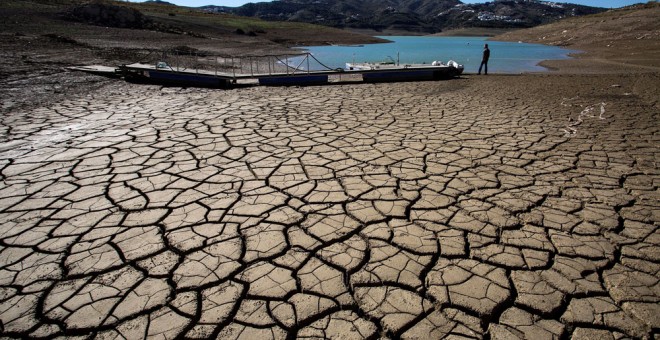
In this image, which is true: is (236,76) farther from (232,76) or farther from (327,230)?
(327,230)

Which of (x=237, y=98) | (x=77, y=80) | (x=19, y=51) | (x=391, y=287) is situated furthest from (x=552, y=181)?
(x=19, y=51)

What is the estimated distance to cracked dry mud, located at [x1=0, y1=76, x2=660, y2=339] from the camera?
6.15 feet

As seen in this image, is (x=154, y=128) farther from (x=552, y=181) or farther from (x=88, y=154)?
(x=552, y=181)

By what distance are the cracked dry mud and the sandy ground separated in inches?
0.6

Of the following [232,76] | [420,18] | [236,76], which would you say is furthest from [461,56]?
[420,18]

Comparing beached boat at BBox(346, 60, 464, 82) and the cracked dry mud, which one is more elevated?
beached boat at BBox(346, 60, 464, 82)

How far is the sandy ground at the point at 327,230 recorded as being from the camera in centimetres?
188

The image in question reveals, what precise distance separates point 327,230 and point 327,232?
0.03 m

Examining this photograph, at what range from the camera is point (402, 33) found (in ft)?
342

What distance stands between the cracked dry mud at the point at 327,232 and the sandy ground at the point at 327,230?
1 cm

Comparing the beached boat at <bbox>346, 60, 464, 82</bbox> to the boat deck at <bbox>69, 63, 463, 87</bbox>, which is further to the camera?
the beached boat at <bbox>346, 60, 464, 82</bbox>

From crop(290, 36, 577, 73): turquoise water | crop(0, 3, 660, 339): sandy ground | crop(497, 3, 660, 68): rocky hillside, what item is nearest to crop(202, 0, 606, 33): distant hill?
crop(290, 36, 577, 73): turquoise water

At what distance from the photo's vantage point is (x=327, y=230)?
2.67m

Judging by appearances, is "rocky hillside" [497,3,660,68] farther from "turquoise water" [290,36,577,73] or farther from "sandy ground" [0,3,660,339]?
"sandy ground" [0,3,660,339]
